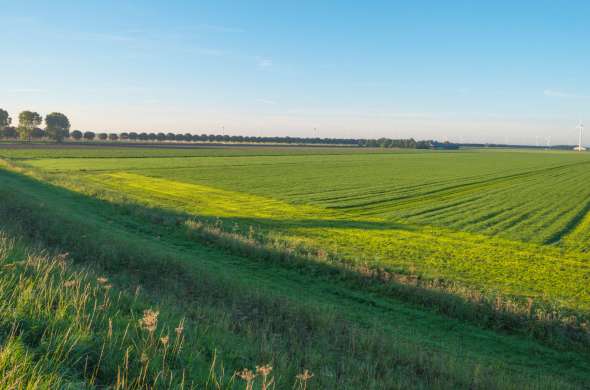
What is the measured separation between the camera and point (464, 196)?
1585 inches

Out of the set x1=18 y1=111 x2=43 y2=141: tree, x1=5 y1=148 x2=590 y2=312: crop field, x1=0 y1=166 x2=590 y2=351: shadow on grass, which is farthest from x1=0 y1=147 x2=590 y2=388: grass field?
x1=18 y1=111 x2=43 y2=141: tree

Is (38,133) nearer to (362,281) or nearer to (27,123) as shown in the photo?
→ (27,123)

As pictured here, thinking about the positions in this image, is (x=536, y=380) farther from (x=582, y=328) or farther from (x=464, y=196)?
(x=464, y=196)

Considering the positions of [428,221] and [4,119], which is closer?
[428,221]

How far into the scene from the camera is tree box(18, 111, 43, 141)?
557ft

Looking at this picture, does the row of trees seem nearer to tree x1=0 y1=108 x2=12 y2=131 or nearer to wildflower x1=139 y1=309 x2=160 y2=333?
tree x1=0 y1=108 x2=12 y2=131

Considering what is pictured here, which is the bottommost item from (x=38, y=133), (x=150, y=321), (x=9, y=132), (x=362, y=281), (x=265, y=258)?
(x=362, y=281)

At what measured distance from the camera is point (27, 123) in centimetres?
18088

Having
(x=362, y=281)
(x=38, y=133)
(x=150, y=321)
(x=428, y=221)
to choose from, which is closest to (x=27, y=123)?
(x=38, y=133)

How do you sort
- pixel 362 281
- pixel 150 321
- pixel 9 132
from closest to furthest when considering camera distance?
pixel 150 321, pixel 362 281, pixel 9 132

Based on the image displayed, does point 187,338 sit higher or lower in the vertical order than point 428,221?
higher

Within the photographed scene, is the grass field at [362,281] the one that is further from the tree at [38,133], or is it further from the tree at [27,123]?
the tree at [38,133]

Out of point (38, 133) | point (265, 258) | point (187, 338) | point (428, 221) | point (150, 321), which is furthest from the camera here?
point (38, 133)

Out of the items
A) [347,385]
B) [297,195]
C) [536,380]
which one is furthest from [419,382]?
[297,195]
